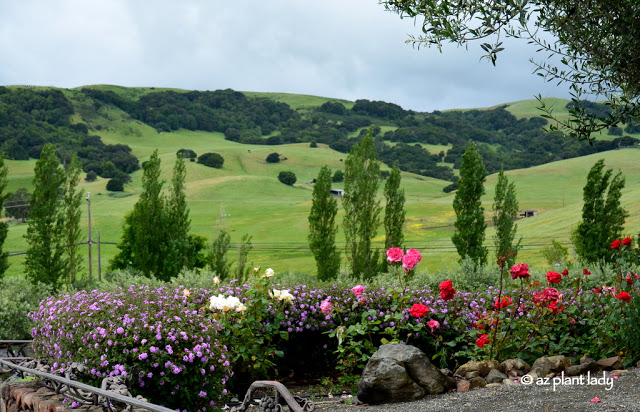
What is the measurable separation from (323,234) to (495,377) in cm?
1864

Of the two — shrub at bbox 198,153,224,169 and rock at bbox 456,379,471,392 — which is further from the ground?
shrub at bbox 198,153,224,169

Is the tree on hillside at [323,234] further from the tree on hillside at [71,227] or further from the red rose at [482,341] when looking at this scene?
the red rose at [482,341]

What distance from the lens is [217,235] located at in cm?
2786

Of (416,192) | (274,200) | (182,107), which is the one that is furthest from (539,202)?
(182,107)

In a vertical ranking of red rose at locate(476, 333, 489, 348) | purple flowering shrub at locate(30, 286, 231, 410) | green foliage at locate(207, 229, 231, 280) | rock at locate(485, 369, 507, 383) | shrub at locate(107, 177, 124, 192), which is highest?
shrub at locate(107, 177, 124, 192)

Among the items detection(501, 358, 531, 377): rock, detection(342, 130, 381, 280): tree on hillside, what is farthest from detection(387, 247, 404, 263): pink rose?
detection(342, 130, 381, 280): tree on hillside

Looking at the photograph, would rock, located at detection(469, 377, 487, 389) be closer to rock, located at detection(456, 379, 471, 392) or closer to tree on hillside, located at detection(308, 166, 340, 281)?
rock, located at detection(456, 379, 471, 392)

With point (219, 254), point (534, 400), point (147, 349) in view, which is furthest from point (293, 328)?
point (219, 254)

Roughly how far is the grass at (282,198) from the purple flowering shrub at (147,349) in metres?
38.1

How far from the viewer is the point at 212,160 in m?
118

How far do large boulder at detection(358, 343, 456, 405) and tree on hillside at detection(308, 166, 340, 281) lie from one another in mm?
18261

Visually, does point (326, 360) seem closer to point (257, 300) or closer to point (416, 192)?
point (257, 300)

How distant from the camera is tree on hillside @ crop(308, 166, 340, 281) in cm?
2470

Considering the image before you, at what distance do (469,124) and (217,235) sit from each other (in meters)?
141
